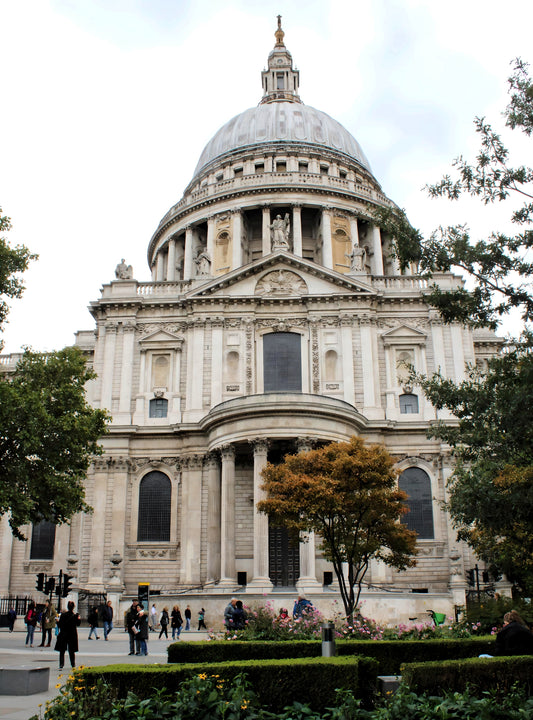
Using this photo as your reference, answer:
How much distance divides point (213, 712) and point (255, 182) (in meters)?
56.0

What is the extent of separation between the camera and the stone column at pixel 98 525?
4069cm

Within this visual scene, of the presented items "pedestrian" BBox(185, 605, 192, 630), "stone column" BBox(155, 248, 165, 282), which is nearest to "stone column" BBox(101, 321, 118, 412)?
"pedestrian" BBox(185, 605, 192, 630)

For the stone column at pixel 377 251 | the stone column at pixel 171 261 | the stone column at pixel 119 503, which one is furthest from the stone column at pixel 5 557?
the stone column at pixel 377 251

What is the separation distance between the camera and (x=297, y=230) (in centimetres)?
5991

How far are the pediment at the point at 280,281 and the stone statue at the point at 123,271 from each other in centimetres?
492

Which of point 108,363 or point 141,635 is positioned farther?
point 108,363

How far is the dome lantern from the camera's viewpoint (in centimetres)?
8044

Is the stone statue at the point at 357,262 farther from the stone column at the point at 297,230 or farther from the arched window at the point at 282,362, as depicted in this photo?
the stone column at the point at 297,230

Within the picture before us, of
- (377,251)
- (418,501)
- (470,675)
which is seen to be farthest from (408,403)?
(470,675)

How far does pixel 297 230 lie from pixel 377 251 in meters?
7.04

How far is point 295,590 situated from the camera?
35.8 m

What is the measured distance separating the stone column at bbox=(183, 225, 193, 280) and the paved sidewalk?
3338cm

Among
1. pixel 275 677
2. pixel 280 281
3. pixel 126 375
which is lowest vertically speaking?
pixel 275 677

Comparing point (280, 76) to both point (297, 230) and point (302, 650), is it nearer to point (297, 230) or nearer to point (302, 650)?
point (297, 230)
